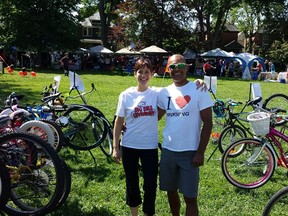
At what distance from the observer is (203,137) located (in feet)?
11.2

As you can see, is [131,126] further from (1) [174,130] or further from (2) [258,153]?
(2) [258,153]

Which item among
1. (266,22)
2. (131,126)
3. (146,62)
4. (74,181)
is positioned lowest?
(74,181)

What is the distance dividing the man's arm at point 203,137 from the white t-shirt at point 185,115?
5 centimetres

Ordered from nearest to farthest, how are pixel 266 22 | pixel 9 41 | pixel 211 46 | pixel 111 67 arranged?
pixel 9 41
pixel 111 67
pixel 211 46
pixel 266 22

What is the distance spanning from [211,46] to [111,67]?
1199cm

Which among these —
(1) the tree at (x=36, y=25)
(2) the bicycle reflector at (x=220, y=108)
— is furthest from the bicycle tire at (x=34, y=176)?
(1) the tree at (x=36, y=25)

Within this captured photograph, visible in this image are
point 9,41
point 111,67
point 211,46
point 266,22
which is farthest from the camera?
point 266,22

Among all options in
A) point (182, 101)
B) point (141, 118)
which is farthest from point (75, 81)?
point (182, 101)

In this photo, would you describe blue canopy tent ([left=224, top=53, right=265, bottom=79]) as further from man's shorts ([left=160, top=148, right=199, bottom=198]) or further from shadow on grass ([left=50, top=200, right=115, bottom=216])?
man's shorts ([left=160, top=148, right=199, bottom=198])

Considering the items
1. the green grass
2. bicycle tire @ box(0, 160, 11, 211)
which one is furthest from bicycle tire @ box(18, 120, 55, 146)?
bicycle tire @ box(0, 160, 11, 211)

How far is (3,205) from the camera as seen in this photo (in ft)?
11.9

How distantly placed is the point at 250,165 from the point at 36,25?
2792 cm

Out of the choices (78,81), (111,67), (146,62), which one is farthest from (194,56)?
(146,62)

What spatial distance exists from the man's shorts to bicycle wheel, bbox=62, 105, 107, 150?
2.49m
